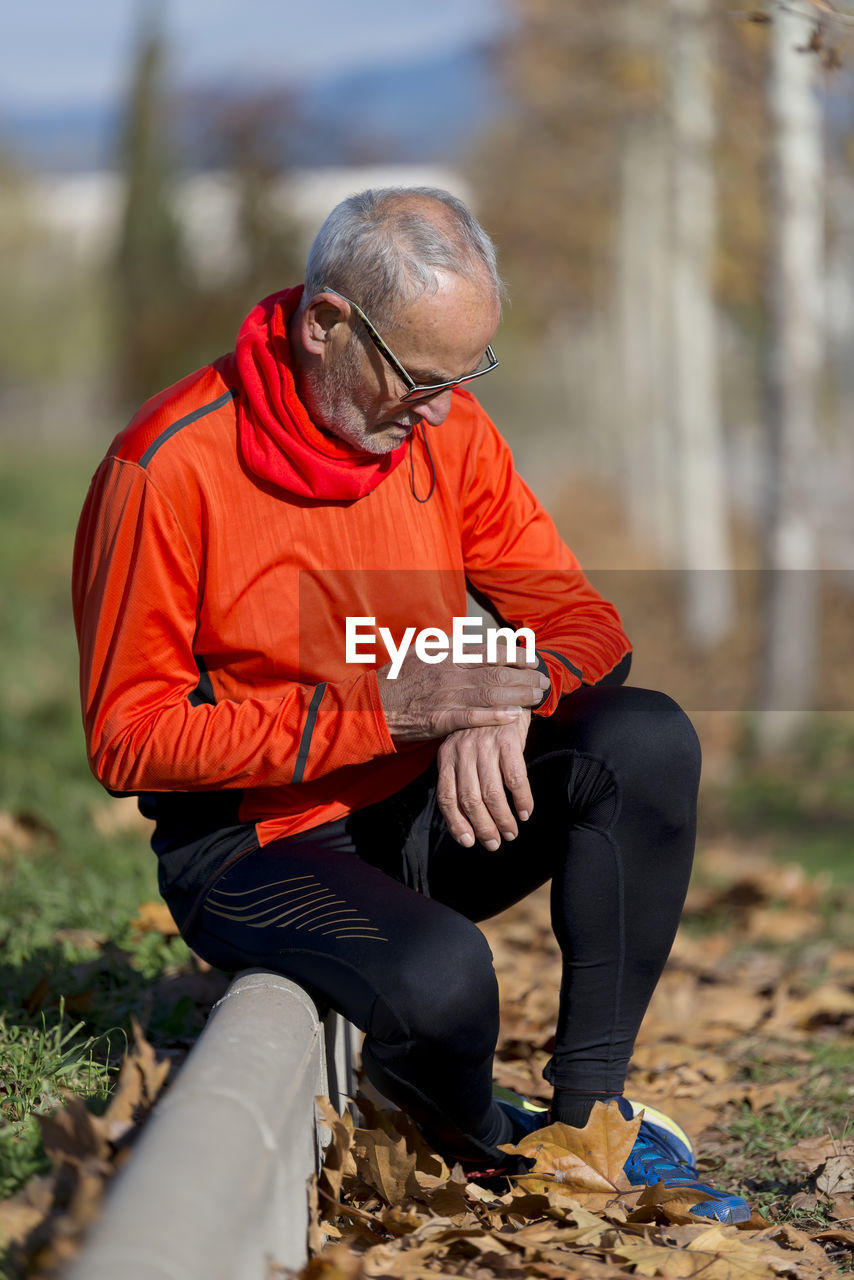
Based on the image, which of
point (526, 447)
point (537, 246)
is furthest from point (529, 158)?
point (526, 447)

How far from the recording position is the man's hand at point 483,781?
241cm

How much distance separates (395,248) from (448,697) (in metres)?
0.77

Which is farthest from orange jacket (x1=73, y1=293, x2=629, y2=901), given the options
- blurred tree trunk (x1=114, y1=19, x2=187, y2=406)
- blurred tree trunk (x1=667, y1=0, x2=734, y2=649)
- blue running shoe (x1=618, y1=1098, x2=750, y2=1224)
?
blurred tree trunk (x1=114, y1=19, x2=187, y2=406)

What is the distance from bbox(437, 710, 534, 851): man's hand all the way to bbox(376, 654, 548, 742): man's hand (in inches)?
1.0

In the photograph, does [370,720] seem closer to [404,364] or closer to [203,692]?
[203,692]

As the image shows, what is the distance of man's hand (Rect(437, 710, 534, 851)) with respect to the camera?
2.41 metres

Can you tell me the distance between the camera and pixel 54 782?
6.18m

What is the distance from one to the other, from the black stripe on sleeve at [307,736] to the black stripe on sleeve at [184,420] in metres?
0.49

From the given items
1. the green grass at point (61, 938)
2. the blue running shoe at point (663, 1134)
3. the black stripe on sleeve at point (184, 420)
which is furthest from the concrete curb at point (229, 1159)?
the black stripe on sleeve at point (184, 420)

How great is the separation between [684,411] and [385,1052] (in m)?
12.7

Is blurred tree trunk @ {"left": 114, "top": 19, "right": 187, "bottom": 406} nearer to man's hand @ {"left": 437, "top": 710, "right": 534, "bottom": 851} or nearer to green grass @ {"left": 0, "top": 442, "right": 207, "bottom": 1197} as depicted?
green grass @ {"left": 0, "top": 442, "right": 207, "bottom": 1197}

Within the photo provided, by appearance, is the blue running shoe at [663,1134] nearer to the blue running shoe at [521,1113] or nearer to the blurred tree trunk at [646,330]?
the blue running shoe at [521,1113]

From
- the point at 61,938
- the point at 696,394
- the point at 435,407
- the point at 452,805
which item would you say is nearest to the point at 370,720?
the point at 452,805

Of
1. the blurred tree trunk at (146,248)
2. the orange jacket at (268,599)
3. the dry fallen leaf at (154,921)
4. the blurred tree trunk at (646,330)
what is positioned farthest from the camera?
the blurred tree trunk at (146,248)
